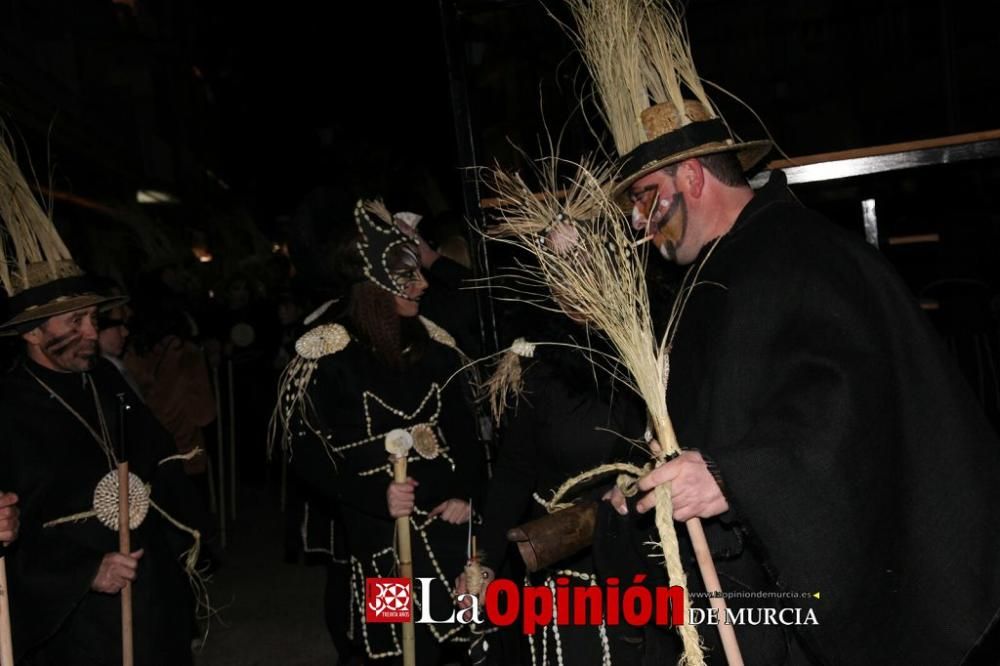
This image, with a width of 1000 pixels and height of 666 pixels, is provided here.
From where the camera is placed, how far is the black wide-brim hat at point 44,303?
3.33m

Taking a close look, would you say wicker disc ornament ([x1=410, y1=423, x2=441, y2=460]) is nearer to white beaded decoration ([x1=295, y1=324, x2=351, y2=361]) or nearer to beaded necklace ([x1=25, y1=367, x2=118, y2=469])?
white beaded decoration ([x1=295, y1=324, x2=351, y2=361])

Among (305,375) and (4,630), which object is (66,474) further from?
(305,375)

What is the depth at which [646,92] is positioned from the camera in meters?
2.53

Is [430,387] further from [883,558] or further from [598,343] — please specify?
[883,558]

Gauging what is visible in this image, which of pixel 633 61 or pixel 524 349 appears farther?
pixel 524 349

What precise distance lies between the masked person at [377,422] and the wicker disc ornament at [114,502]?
59 cm

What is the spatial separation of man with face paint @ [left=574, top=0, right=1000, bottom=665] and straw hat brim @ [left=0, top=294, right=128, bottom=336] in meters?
2.13

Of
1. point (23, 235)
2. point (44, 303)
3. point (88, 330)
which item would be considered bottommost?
point (88, 330)

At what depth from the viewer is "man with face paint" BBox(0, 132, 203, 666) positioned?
128 inches

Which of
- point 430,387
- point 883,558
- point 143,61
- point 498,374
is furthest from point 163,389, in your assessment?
point 143,61

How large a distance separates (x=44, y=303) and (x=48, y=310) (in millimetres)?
58

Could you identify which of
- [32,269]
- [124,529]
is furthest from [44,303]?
[124,529]

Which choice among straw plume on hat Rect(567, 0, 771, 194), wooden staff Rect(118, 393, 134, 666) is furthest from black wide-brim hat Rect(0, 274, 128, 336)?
straw plume on hat Rect(567, 0, 771, 194)

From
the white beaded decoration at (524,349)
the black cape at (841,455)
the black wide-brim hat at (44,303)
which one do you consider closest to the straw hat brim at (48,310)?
the black wide-brim hat at (44,303)
